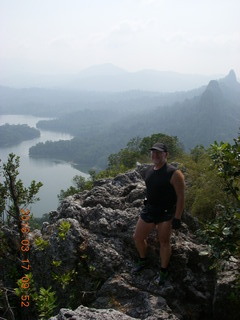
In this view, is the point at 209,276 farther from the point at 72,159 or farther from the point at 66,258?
the point at 72,159

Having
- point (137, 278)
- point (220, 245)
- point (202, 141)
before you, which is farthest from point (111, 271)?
point (202, 141)

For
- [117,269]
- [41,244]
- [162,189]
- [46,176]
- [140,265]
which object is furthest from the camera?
[46,176]

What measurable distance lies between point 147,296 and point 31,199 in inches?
164

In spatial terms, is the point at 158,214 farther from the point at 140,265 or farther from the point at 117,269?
the point at 117,269

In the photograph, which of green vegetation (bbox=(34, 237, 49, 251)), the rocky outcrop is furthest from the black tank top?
green vegetation (bbox=(34, 237, 49, 251))

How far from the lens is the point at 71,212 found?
26.7ft

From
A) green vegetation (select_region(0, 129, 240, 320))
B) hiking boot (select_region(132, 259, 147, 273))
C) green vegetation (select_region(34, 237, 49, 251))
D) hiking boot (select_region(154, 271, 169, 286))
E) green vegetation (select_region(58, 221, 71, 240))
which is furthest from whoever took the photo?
green vegetation (select_region(34, 237, 49, 251))
